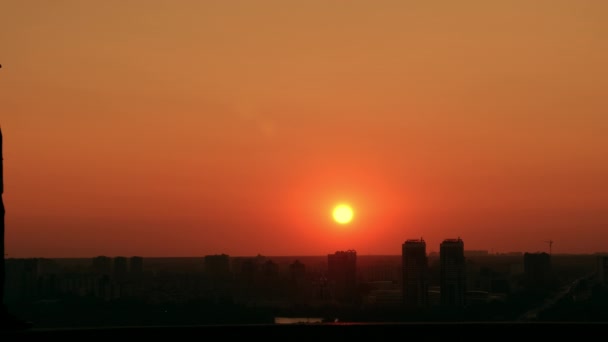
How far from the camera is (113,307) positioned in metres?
27.8

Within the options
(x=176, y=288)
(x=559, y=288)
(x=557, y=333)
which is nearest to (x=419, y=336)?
(x=557, y=333)

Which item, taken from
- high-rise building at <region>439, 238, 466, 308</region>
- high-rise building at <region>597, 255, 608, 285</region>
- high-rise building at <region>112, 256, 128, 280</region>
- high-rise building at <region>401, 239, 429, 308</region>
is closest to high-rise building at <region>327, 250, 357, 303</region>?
high-rise building at <region>401, 239, 429, 308</region>

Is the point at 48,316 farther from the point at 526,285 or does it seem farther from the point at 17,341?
the point at 526,285

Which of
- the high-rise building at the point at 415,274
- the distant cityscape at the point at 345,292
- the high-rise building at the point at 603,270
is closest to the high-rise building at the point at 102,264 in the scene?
the distant cityscape at the point at 345,292

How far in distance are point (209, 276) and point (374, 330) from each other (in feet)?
141

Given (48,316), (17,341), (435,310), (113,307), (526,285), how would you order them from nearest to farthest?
(17,341)
(48,316)
(113,307)
(435,310)
(526,285)

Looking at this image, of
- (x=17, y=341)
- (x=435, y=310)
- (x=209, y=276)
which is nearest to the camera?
(x=17, y=341)

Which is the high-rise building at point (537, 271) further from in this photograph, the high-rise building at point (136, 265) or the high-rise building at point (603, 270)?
the high-rise building at point (136, 265)

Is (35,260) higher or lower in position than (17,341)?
higher

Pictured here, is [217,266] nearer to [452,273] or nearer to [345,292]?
[452,273]

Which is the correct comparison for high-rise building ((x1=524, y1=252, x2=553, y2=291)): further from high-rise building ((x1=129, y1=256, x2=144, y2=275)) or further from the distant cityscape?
high-rise building ((x1=129, y1=256, x2=144, y2=275))

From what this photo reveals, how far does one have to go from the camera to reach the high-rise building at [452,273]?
36.5 meters

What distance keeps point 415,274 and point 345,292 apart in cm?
802

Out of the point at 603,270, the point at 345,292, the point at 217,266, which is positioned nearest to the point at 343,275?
the point at 345,292
